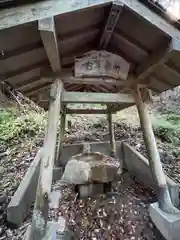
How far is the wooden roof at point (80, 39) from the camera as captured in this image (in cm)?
245

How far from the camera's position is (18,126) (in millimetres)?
8055

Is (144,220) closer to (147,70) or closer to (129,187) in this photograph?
(129,187)

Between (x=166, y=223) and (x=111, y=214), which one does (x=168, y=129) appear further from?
(x=166, y=223)

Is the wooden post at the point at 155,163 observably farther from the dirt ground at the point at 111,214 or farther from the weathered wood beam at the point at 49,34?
the weathered wood beam at the point at 49,34

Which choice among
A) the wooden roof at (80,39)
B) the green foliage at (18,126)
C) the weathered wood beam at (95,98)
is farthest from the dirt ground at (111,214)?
the green foliage at (18,126)

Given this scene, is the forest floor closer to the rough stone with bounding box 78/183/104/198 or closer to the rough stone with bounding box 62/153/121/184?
the rough stone with bounding box 78/183/104/198

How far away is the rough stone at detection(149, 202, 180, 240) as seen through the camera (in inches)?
115

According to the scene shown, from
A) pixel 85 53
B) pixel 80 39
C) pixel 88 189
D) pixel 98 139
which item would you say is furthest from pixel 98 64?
pixel 98 139

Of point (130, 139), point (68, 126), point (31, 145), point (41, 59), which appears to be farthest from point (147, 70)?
point (68, 126)

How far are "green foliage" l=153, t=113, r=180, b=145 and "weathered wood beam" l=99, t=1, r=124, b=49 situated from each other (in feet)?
15.5

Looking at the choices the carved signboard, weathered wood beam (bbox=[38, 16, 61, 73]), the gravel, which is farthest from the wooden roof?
the gravel

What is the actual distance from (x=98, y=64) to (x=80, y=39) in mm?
468

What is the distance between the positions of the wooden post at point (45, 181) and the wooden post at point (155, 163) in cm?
150

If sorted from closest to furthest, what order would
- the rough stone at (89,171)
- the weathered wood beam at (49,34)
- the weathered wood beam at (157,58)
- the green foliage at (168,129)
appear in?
the weathered wood beam at (49,34) → the weathered wood beam at (157,58) → the rough stone at (89,171) → the green foliage at (168,129)
